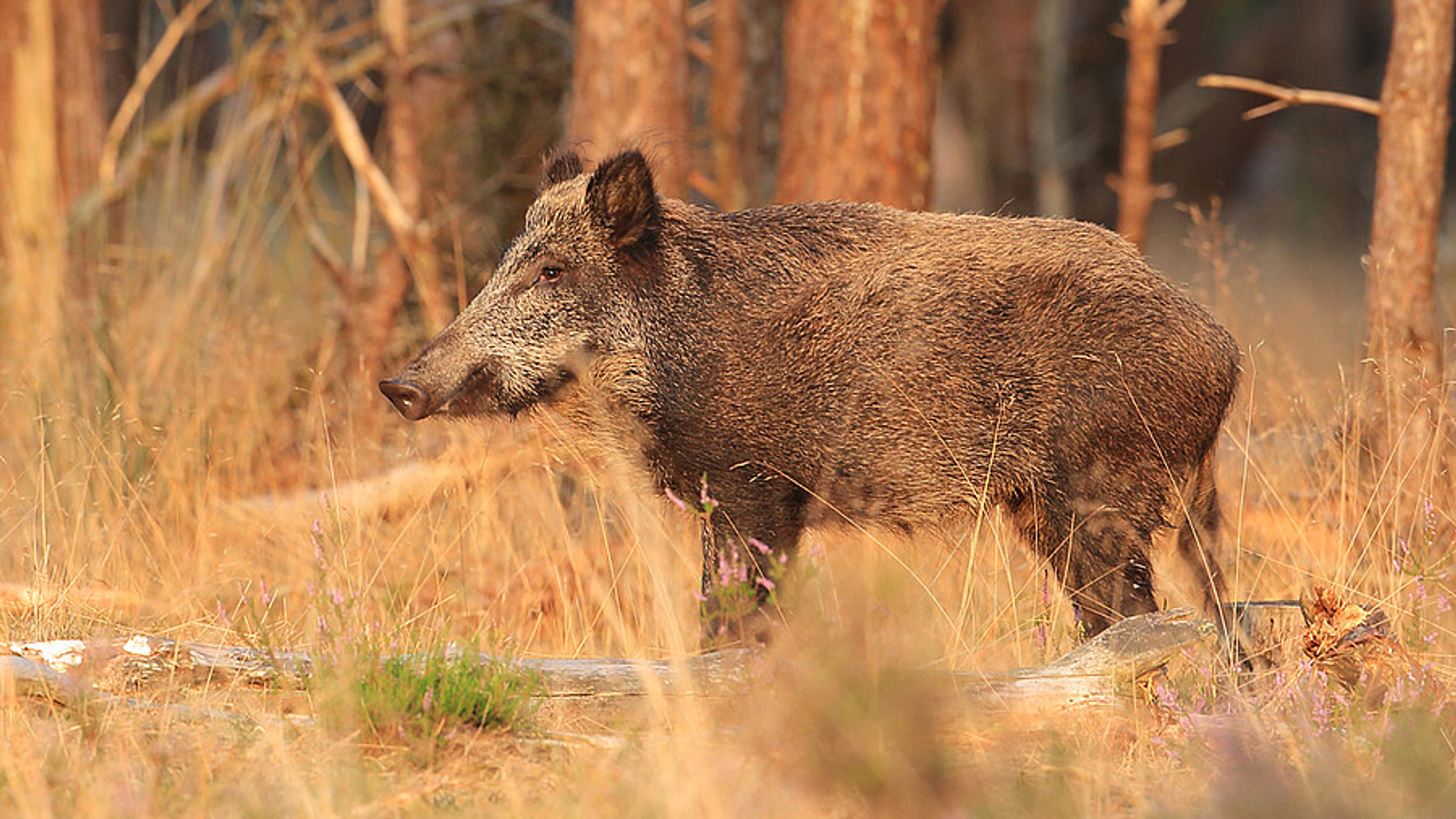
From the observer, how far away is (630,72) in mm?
6688

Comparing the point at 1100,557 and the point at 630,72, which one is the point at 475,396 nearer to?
the point at 1100,557

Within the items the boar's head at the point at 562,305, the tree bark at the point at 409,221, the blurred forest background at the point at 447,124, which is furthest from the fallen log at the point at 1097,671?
the tree bark at the point at 409,221

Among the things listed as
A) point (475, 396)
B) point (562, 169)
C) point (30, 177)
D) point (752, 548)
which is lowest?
point (752, 548)

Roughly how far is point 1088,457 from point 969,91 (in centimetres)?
1337

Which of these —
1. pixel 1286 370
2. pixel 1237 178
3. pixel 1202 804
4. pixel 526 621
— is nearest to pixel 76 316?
pixel 526 621

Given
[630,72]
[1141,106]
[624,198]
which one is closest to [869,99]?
[630,72]

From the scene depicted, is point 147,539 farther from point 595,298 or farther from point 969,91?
point 969,91

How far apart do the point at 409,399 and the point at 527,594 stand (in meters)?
1.08

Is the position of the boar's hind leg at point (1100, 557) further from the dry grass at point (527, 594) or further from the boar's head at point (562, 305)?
the boar's head at point (562, 305)

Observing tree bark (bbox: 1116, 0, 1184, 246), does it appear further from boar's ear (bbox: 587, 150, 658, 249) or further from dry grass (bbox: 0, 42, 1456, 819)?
boar's ear (bbox: 587, 150, 658, 249)

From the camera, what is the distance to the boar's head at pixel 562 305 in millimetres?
4305

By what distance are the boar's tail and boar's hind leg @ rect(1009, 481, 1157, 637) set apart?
0.63 ft

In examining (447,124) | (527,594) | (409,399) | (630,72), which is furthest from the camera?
(447,124)

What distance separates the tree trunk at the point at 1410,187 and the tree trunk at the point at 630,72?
2778 millimetres
